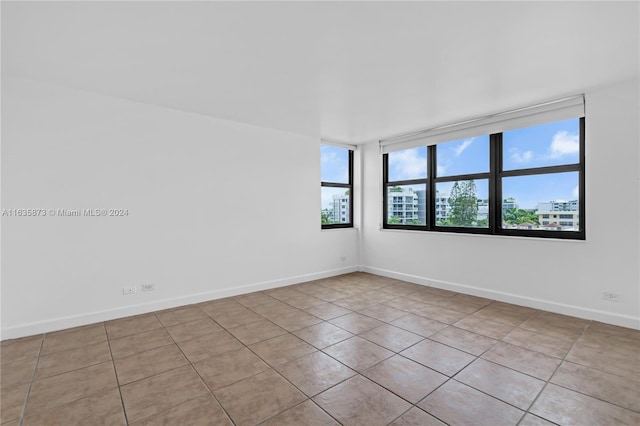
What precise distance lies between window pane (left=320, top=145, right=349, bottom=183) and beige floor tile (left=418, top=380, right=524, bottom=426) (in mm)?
4089

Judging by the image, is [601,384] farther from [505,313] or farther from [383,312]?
[383,312]

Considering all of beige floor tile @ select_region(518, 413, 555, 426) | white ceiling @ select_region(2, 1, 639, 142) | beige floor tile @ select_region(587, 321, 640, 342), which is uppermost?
white ceiling @ select_region(2, 1, 639, 142)

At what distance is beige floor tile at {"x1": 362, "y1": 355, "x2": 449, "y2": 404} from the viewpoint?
207 centimetres

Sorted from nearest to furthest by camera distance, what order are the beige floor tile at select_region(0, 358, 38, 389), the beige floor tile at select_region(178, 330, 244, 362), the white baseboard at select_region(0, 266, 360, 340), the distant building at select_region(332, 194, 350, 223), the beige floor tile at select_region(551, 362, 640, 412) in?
the beige floor tile at select_region(551, 362, 640, 412)
the beige floor tile at select_region(0, 358, 38, 389)
the beige floor tile at select_region(178, 330, 244, 362)
the white baseboard at select_region(0, 266, 360, 340)
the distant building at select_region(332, 194, 350, 223)

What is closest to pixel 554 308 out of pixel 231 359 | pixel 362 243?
pixel 362 243

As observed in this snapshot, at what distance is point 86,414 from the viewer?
73.2 inches

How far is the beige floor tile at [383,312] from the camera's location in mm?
3502

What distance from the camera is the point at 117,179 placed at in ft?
11.4

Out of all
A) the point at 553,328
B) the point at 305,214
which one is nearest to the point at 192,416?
the point at 553,328

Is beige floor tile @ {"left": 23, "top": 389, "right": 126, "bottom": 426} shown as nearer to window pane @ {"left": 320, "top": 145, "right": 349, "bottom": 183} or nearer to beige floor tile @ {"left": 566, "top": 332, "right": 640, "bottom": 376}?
Result: beige floor tile @ {"left": 566, "top": 332, "right": 640, "bottom": 376}

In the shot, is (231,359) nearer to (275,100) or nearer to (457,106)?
(275,100)

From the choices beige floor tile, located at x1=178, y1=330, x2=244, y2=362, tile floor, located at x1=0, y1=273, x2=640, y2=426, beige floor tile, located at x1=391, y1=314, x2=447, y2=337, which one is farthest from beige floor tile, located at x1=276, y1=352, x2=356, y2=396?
beige floor tile, located at x1=391, y1=314, x2=447, y2=337

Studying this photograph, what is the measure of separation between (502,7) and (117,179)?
3.94m

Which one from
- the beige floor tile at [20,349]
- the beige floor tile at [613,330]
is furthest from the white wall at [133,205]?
the beige floor tile at [613,330]
